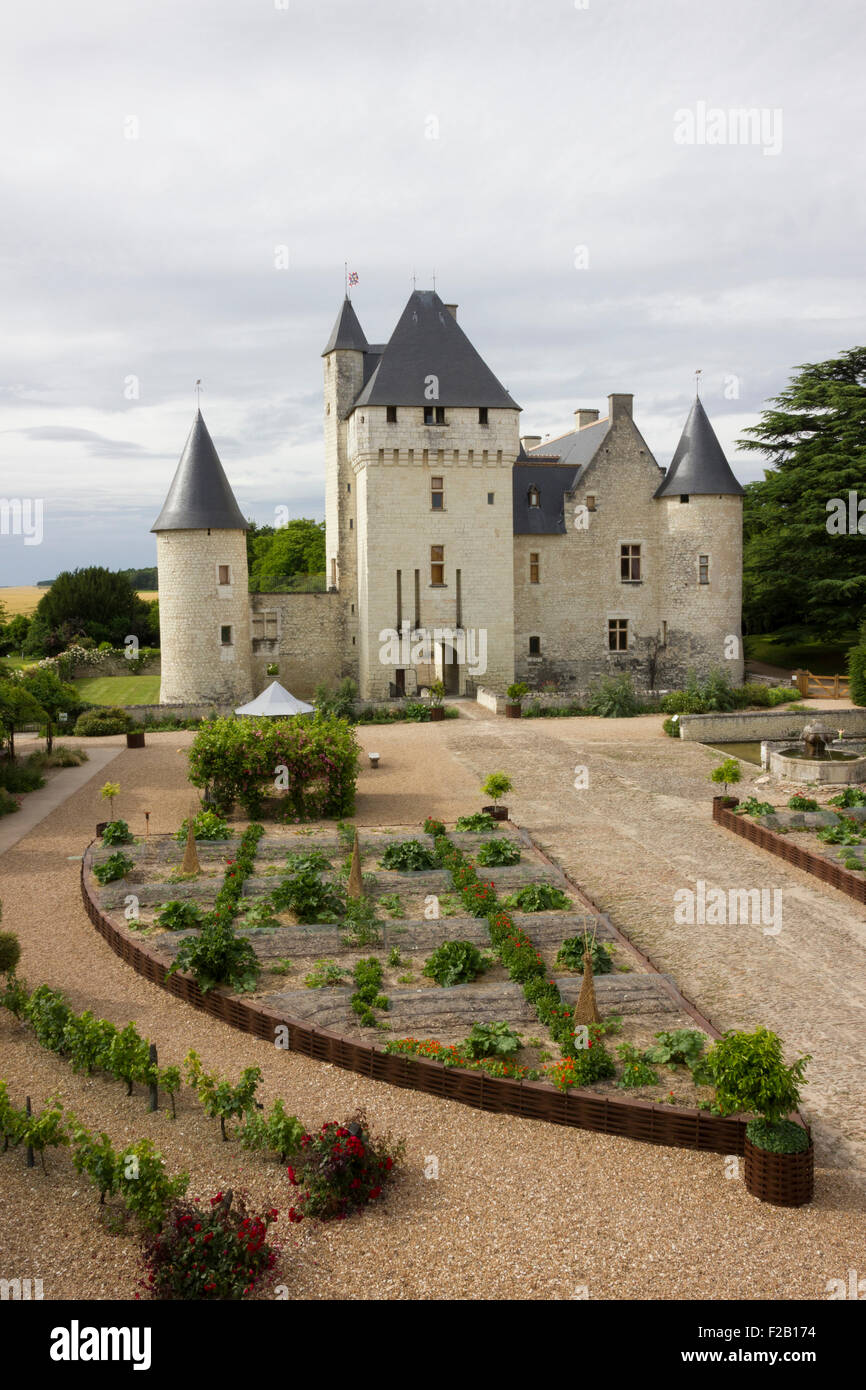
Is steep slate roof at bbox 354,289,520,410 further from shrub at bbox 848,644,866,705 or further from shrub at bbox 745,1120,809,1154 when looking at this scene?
shrub at bbox 745,1120,809,1154

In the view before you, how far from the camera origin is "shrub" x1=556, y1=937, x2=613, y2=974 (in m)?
11.1

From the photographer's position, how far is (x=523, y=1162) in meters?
7.72

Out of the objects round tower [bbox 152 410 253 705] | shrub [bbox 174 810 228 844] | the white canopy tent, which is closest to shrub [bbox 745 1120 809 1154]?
shrub [bbox 174 810 228 844]

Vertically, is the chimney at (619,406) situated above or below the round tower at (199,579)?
above

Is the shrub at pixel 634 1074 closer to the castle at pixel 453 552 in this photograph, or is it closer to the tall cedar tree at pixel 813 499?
the castle at pixel 453 552

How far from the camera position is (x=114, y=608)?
5256 cm

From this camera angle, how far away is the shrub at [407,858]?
48.4 ft

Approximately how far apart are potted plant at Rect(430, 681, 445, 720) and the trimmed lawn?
10390 mm

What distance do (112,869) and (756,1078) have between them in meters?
9.72

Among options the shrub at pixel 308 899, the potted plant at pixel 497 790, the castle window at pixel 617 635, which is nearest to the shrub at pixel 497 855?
the potted plant at pixel 497 790

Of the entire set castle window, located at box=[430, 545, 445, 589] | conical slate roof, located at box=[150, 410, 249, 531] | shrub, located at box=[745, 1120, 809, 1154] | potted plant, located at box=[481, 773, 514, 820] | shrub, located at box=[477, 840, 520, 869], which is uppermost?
conical slate roof, located at box=[150, 410, 249, 531]

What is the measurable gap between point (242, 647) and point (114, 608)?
21.6m

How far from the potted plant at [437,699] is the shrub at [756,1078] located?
23.0 meters
